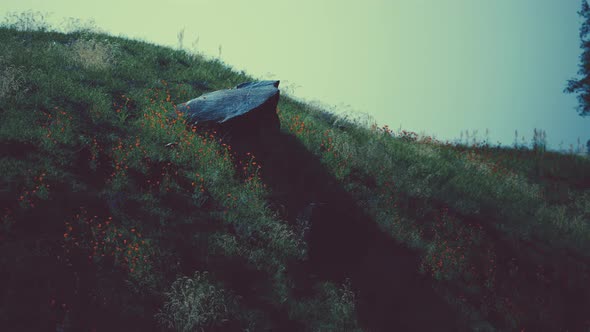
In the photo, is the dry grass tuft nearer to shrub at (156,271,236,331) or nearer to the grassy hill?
the grassy hill

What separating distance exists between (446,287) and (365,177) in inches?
123

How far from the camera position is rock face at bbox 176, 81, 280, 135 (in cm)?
829

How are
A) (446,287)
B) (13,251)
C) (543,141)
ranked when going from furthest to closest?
1. (543,141)
2. (446,287)
3. (13,251)

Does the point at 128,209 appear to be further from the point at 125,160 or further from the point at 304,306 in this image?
the point at 304,306

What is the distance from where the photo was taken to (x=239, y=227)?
6.28 m

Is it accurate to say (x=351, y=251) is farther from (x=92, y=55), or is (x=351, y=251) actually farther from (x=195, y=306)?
(x=92, y=55)

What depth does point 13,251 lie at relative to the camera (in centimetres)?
459

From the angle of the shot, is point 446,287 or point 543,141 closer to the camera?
point 446,287

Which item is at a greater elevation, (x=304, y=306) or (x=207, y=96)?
(x=207, y=96)

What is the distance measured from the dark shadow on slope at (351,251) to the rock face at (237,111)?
0.90 feet

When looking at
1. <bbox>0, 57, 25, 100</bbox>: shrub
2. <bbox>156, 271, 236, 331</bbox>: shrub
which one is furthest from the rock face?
<bbox>156, 271, 236, 331</bbox>: shrub

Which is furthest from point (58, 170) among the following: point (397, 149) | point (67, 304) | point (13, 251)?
point (397, 149)

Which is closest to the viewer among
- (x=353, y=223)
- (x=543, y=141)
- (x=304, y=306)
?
(x=304, y=306)

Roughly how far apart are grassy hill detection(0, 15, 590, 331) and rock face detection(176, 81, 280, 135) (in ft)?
1.07
